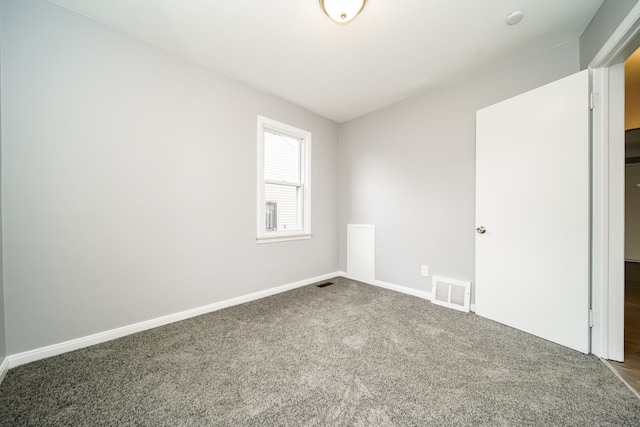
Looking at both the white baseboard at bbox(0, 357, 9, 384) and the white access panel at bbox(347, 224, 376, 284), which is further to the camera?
the white access panel at bbox(347, 224, 376, 284)

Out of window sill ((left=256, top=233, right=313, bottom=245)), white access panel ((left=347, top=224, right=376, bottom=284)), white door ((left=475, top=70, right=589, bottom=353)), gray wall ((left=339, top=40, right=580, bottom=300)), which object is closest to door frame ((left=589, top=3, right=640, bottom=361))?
white door ((left=475, top=70, right=589, bottom=353))

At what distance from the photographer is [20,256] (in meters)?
1.54

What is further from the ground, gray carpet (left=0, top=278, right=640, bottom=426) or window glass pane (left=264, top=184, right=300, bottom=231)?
window glass pane (left=264, top=184, right=300, bottom=231)

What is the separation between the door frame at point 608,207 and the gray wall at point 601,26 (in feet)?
0.40

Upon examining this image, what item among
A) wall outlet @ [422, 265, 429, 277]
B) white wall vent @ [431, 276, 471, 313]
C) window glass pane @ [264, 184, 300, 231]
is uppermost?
window glass pane @ [264, 184, 300, 231]

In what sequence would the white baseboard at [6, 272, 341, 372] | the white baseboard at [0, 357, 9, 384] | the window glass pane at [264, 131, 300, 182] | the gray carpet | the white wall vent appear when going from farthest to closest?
1. the window glass pane at [264, 131, 300, 182]
2. the white wall vent
3. the white baseboard at [6, 272, 341, 372]
4. the white baseboard at [0, 357, 9, 384]
5. the gray carpet

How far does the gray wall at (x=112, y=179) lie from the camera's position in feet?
5.08

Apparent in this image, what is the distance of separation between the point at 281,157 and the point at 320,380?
260 cm

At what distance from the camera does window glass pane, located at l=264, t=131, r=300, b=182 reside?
9.87 feet

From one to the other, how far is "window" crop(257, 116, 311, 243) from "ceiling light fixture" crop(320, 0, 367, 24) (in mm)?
1427

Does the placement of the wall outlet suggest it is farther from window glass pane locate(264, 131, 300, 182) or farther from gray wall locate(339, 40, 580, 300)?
window glass pane locate(264, 131, 300, 182)

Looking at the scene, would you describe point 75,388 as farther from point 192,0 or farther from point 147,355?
point 192,0

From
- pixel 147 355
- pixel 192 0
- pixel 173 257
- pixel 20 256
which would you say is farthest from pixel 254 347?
pixel 192 0

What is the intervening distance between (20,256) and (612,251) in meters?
4.08
